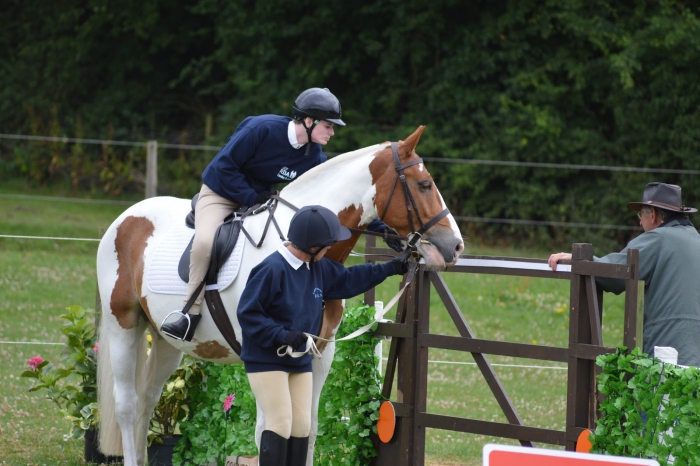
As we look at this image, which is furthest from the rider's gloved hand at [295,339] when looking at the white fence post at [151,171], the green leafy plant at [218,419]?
the white fence post at [151,171]

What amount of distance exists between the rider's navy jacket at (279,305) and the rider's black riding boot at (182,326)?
0.73m

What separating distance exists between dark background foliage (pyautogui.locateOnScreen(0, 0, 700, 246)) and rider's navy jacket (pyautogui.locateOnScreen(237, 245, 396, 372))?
40.9 feet

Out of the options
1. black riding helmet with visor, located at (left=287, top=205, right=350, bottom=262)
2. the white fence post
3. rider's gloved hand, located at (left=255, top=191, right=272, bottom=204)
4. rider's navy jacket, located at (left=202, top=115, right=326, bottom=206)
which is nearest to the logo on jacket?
rider's navy jacket, located at (left=202, top=115, right=326, bottom=206)

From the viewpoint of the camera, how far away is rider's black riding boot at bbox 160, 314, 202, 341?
4648 millimetres

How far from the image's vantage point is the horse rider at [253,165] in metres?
4.59

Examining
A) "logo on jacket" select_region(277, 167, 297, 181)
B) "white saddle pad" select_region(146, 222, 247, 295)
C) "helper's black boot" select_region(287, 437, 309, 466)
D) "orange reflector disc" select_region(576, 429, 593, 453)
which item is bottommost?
"helper's black boot" select_region(287, 437, 309, 466)

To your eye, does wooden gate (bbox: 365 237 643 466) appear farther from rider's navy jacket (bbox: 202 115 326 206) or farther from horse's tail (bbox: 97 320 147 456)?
horse's tail (bbox: 97 320 147 456)

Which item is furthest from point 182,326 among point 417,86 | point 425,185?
point 417,86

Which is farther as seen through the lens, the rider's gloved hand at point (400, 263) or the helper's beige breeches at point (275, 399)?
the rider's gloved hand at point (400, 263)

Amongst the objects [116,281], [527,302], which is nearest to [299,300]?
[116,281]

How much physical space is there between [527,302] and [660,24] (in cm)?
695

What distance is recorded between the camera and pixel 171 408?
19.3 feet

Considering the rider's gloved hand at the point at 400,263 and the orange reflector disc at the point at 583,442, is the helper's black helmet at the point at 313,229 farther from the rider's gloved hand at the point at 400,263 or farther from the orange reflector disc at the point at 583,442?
the orange reflector disc at the point at 583,442

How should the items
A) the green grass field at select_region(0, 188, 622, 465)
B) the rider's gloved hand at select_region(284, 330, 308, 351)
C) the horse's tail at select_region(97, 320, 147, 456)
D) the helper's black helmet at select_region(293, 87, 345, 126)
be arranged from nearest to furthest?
the rider's gloved hand at select_region(284, 330, 308, 351), the helper's black helmet at select_region(293, 87, 345, 126), the horse's tail at select_region(97, 320, 147, 456), the green grass field at select_region(0, 188, 622, 465)
